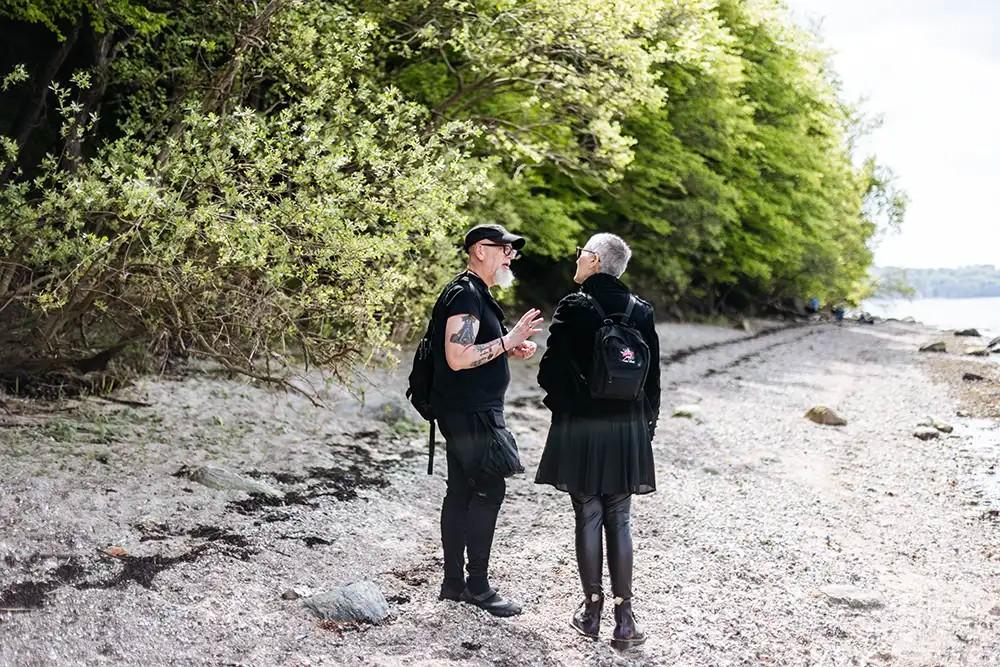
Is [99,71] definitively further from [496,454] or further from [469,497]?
[496,454]

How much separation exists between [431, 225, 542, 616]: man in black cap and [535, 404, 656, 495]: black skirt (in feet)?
1.23

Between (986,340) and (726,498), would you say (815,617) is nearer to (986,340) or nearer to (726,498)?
(726,498)

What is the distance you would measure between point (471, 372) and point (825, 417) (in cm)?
1254

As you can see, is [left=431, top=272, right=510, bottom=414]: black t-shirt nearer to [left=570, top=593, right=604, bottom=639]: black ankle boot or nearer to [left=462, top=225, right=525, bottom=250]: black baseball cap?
[left=462, top=225, right=525, bottom=250]: black baseball cap

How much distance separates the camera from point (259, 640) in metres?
5.40

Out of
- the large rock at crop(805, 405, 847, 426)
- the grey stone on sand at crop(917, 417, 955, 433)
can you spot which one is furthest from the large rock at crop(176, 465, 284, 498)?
the grey stone on sand at crop(917, 417, 955, 433)

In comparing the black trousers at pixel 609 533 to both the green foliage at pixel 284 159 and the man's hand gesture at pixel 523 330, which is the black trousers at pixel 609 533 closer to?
the man's hand gesture at pixel 523 330

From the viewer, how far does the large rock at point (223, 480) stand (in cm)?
842

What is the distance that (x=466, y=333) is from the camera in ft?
17.6

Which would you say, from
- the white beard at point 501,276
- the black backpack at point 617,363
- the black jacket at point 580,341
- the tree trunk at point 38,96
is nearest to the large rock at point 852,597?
the black jacket at point 580,341

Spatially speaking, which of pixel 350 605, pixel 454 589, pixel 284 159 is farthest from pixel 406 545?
pixel 284 159

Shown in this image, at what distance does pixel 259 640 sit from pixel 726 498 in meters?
6.15

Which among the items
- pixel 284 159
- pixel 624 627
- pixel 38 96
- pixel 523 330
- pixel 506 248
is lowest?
pixel 624 627

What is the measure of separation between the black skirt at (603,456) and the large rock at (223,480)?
3.94 m
